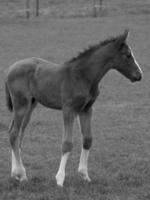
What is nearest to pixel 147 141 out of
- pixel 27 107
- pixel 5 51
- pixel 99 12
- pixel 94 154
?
pixel 94 154

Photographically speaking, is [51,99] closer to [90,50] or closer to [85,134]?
[85,134]

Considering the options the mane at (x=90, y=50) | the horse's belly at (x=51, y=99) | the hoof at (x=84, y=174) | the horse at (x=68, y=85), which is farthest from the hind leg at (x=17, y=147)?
the mane at (x=90, y=50)

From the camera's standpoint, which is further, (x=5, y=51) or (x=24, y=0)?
(x=24, y=0)

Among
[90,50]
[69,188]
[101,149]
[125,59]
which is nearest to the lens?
[69,188]

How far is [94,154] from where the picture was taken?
30.0ft

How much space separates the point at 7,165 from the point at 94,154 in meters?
1.48

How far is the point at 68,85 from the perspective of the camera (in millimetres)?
7207

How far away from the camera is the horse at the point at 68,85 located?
23.5ft

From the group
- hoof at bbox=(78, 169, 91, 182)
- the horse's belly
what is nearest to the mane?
the horse's belly

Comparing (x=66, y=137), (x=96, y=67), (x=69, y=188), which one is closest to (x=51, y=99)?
(x=66, y=137)

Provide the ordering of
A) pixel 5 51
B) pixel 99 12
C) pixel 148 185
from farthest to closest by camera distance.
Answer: pixel 99 12 < pixel 5 51 < pixel 148 185

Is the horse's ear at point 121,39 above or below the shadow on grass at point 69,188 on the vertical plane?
above

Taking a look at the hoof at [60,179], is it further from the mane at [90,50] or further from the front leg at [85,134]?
the mane at [90,50]

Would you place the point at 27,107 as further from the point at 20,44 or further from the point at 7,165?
the point at 20,44
